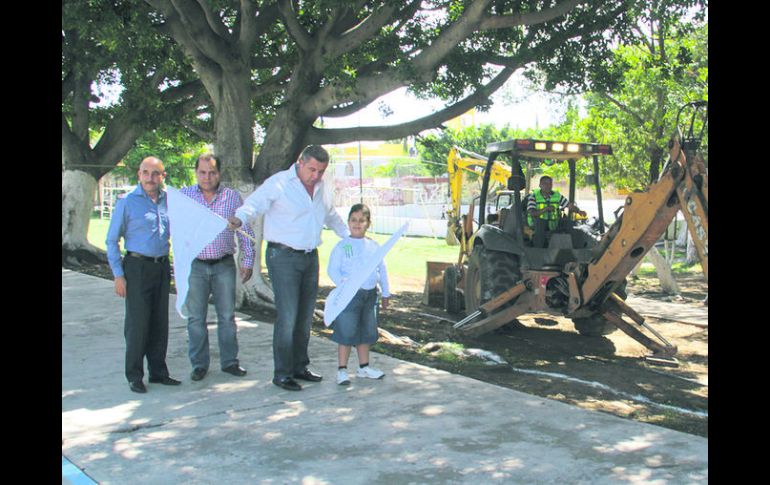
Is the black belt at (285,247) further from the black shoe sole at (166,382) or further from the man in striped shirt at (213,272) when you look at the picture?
the black shoe sole at (166,382)

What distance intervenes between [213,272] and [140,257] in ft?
2.01

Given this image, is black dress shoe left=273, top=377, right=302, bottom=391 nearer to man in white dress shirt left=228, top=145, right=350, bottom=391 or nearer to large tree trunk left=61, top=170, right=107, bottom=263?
man in white dress shirt left=228, top=145, right=350, bottom=391

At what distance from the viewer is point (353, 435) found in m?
5.11

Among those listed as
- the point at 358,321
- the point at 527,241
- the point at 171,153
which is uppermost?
the point at 171,153

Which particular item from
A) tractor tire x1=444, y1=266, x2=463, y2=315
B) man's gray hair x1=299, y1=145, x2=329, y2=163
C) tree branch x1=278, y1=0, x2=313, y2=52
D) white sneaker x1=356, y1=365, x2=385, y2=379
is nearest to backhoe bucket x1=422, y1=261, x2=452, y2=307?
tractor tire x1=444, y1=266, x2=463, y2=315

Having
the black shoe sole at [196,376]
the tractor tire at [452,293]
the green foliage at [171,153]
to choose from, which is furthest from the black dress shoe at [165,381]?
the tractor tire at [452,293]

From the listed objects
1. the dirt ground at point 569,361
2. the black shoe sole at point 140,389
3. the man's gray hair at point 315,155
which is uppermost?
the man's gray hair at point 315,155

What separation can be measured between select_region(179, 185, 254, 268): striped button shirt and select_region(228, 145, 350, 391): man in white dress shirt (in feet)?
1.26

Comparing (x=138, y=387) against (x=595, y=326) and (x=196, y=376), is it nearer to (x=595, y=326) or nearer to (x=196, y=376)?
(x=196, y=376)

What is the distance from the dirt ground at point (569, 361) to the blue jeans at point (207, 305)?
47.9 inches

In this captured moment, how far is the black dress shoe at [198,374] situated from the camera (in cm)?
662

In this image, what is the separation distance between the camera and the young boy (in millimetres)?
6473

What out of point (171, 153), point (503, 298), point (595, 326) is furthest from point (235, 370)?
point (171, 153)

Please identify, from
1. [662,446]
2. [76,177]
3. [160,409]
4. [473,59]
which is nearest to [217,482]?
[160,409]
